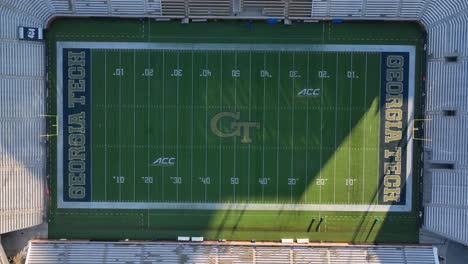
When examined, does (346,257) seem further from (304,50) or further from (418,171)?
(304,50)

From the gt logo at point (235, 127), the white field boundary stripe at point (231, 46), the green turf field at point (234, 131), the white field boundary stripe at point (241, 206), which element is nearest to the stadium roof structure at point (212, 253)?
the green turf field at point (234, 131)

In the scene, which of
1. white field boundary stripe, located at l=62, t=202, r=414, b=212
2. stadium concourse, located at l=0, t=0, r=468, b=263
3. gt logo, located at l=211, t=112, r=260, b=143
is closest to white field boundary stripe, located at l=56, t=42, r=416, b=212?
white field boundary stripe, located at l=62, t=202, r=414, b=212

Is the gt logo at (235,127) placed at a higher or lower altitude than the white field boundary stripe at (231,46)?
lower

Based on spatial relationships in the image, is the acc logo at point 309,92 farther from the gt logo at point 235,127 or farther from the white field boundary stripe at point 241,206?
the white field boundary stripe at point 241,206

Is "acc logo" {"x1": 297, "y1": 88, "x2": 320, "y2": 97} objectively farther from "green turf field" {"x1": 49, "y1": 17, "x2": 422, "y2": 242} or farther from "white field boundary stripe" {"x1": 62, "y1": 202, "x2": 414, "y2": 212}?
"white field boundary stripe" {"x1": 62, "y1": 202, "x2": 414, "y2": 212}

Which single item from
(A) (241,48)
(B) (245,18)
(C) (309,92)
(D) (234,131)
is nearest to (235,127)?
(D) (234,131)

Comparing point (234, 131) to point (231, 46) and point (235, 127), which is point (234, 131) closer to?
point (235, 127)

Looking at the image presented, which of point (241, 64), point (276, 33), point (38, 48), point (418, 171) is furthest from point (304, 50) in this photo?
point (38, 48)
